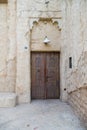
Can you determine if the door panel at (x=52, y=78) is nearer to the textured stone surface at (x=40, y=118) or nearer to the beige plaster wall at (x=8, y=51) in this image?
the textured stone surface at (x=40, y=118)

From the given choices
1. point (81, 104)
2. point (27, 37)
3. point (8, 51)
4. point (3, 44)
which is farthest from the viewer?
point (3, 44)

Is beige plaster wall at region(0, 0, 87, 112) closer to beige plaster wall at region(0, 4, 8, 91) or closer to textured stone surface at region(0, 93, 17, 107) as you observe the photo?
beige plaster wall at region(0, 4, 8, 91)

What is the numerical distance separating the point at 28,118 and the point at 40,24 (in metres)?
3.93

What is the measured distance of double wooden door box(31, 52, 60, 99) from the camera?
28.0ft

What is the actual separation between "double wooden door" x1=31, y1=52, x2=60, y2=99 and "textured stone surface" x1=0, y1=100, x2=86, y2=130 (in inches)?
35.9

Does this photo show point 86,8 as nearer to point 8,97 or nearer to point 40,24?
point 40,24

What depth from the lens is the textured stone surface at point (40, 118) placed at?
563 cm

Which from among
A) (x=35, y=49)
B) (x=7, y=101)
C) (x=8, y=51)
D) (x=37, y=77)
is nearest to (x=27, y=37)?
(x=35, y=49)

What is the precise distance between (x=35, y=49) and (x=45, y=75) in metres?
1.15

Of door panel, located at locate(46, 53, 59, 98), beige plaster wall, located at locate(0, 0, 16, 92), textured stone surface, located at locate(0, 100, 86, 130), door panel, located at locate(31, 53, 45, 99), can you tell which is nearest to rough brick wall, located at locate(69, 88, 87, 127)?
textured stone surface, located at locate(0, 100, 86, 130)

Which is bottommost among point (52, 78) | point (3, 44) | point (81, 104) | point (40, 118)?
point (40, 118)

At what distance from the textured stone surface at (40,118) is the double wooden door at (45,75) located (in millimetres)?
911

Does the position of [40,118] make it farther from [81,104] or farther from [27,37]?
[27,37]

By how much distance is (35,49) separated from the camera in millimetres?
8375
